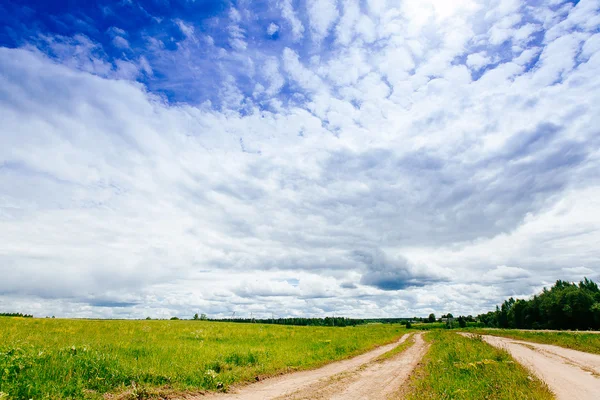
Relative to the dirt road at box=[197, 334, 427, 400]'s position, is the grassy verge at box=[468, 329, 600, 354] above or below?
below

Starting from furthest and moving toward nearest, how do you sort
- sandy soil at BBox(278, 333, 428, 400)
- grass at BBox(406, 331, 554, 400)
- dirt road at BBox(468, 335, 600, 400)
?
1. dirt road at BBox(468, 335, 600, 400)
2. sandy soil at BBox(278, 333, 428, 400)
3. grass at BBox(406, 331, 554, 400)

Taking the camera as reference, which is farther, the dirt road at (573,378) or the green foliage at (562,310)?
the green foliage at (562,310)

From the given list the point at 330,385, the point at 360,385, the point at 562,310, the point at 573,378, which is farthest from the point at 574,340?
the point at 562,310

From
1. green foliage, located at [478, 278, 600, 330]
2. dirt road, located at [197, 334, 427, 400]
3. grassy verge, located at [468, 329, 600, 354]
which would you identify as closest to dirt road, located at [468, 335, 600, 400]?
dirt road, located at [197, 334, 427, 400]

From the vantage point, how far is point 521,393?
11023 mm

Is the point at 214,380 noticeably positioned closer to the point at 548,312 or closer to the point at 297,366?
the point at 297,366

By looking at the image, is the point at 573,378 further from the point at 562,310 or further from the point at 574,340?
the point at 562,310

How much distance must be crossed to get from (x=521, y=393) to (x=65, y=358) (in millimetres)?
16550

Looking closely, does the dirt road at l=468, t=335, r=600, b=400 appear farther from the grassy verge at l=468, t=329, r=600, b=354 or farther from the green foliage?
the green foliage

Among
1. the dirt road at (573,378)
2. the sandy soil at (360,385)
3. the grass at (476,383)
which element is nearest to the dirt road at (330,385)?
the sandy soil at (360,385)

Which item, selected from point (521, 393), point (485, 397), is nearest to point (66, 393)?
point (485, 397)

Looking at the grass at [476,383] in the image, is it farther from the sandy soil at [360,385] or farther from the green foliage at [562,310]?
the green foliage at [562,310]

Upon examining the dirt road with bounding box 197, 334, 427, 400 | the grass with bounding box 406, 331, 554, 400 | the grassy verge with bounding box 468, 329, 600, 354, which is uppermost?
the grass with bounding box 406, 331, 554, 400

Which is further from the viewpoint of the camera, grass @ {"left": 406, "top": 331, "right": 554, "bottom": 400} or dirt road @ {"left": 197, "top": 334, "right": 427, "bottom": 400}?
dirt road @ {"left": 197, "top": 334, "right": 427, "bottom": 400}
